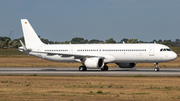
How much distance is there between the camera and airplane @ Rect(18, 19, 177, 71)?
4725 cm

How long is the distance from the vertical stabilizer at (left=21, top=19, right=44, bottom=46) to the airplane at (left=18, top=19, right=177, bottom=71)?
7.40 feet

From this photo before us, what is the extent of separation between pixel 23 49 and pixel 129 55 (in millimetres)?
19494

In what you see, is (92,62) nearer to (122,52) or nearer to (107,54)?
(107,54)

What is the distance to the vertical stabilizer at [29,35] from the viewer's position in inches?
2295

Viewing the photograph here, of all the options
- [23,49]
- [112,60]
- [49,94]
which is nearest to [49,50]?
[23,49]

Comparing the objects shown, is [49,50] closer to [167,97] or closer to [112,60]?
[112,60]

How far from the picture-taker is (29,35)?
58562 millimetres

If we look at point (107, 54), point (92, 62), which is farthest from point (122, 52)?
point (92, 62)

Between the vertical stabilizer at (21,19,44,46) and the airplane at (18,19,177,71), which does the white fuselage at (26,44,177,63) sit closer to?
the airplane at (18,19,177,71)

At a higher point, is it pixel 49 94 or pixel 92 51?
pixel 92 51

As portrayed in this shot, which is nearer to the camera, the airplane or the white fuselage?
the white fuselage

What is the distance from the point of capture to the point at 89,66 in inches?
1885

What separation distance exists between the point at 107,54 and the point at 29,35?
17206 millimetres

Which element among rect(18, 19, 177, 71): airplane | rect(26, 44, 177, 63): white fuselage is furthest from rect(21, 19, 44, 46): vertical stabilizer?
rect(26, 44, 177, 63): white fuselage
